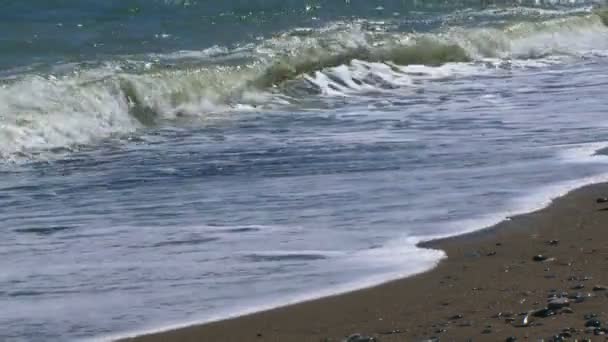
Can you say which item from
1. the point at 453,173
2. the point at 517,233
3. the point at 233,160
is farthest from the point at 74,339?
the point at 233,160

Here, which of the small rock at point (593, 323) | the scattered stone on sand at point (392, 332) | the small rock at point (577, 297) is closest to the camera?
the small rock at point (593, 323)

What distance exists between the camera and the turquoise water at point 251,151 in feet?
19.2

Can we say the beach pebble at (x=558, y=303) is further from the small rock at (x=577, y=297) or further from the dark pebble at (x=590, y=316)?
the dark pebble at (x=590, y=316)

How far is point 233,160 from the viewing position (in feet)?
30.0

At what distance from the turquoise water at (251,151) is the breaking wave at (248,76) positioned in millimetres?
32

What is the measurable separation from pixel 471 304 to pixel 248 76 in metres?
9.07

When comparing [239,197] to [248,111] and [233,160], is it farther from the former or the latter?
[248,111]

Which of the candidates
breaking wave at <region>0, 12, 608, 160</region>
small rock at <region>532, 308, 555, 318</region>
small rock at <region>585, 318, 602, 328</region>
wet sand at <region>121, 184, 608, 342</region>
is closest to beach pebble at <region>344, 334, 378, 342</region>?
wet sand at <region>121, 184, 608, 342</region>

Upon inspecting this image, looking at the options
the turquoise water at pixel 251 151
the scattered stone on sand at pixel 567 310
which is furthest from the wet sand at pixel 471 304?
the turquoise water at pixel 251 151

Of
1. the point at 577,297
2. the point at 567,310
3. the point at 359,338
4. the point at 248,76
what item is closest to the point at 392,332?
the point at 359,338

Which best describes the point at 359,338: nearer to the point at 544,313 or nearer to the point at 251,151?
the point at 544,313

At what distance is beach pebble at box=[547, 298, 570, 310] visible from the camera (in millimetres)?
5000

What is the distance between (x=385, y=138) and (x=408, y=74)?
5.53 metres

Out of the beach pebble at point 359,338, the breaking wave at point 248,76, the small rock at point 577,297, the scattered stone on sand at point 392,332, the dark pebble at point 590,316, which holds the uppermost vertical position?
the beach pebble at point 359,338
